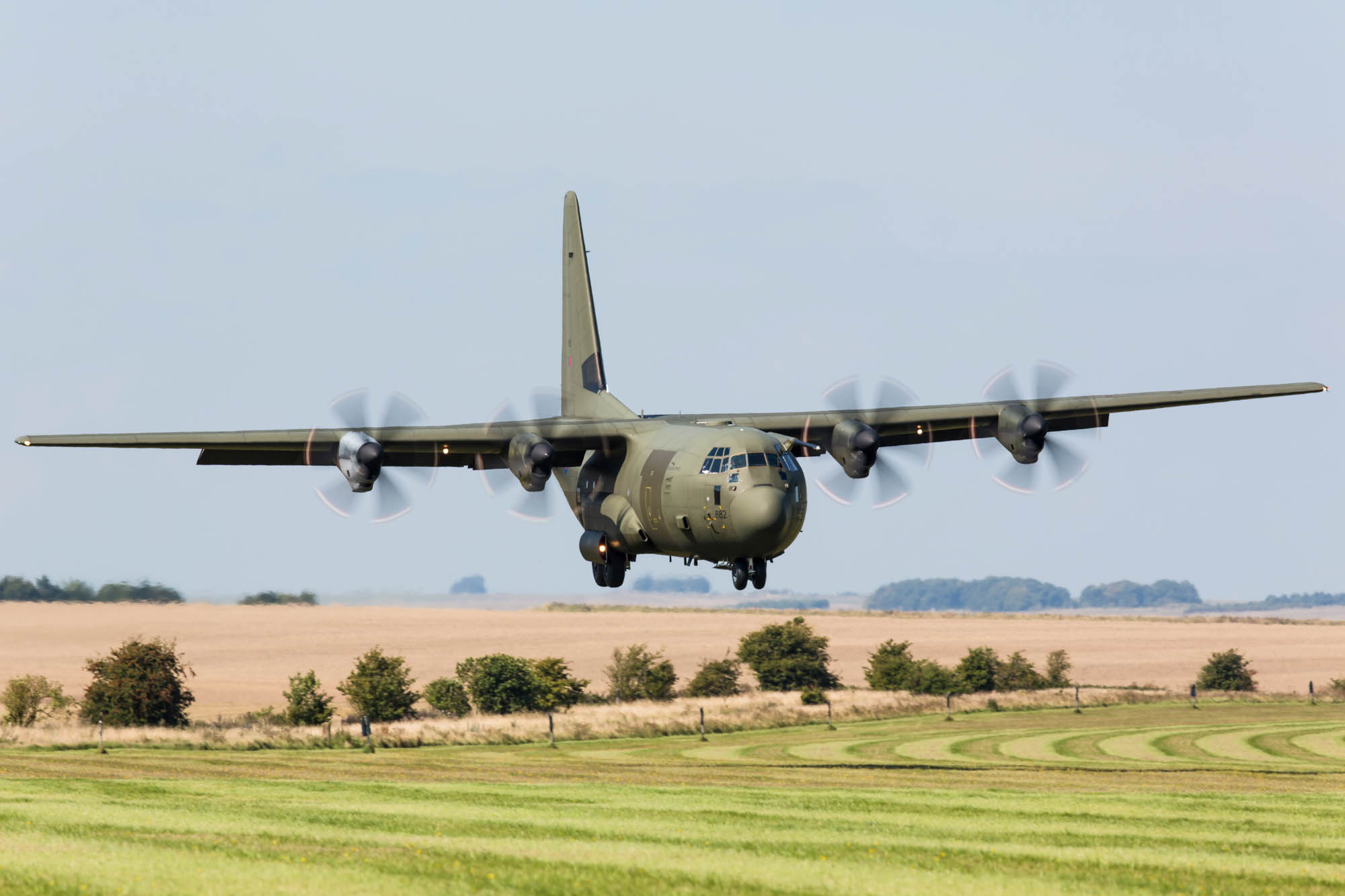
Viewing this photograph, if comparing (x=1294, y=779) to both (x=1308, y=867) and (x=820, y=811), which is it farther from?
(x=1308, y=867)

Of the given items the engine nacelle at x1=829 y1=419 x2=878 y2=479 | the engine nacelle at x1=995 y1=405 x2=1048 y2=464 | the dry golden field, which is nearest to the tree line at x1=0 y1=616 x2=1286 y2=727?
the dry golden field

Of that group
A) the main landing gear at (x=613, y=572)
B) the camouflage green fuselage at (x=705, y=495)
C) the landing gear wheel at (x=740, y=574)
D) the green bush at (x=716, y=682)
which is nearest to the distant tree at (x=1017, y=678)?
the green bush at (x=716, y=682)

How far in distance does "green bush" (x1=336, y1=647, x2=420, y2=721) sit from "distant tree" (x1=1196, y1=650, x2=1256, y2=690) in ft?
217

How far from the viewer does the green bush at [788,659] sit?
10706cm

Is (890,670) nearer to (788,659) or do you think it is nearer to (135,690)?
(788,659)

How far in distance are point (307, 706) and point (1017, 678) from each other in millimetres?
56840

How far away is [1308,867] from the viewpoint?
30.4 m

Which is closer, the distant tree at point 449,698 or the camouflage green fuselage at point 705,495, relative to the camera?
the camouflage green fuselage at point 705,495

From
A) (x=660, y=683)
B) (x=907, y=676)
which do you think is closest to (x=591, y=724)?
(x=660, y=683)

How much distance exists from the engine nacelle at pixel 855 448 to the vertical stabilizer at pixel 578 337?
1010cm

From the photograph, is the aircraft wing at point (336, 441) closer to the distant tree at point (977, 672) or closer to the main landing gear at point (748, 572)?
the main landing gear at point (748, 572)

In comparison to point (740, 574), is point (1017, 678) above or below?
below

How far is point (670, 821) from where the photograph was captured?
3850 cm

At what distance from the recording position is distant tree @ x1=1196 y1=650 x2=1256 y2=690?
115 meters
